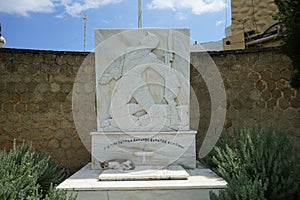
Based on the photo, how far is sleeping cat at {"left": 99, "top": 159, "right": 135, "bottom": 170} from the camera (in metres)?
3.47

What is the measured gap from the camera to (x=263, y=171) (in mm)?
2600

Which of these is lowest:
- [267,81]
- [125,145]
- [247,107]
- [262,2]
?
[125,145]

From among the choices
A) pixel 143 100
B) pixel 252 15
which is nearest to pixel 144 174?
pixel 143 100

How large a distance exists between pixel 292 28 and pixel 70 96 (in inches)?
122

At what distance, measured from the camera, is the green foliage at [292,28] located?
3.79 metres

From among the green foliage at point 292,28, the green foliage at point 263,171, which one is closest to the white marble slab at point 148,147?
the green foliage at point 263,171

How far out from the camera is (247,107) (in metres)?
4.69

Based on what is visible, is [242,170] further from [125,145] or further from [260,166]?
[125,145]

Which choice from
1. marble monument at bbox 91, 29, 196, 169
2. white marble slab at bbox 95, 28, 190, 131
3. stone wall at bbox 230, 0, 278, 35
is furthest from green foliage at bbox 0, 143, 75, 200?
stone wall at bbox 230, 0, 278, 35

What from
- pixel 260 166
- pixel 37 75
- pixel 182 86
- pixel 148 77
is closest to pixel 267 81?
pixel 182 86

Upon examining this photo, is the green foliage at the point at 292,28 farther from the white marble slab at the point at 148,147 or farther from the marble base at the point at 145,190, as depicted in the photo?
the marble base at the point at 145,190

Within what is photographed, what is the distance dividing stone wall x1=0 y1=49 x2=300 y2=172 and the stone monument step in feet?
5.13

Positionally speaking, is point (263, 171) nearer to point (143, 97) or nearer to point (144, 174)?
point (144, 174)

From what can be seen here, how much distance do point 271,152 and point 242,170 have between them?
11.5 inches
